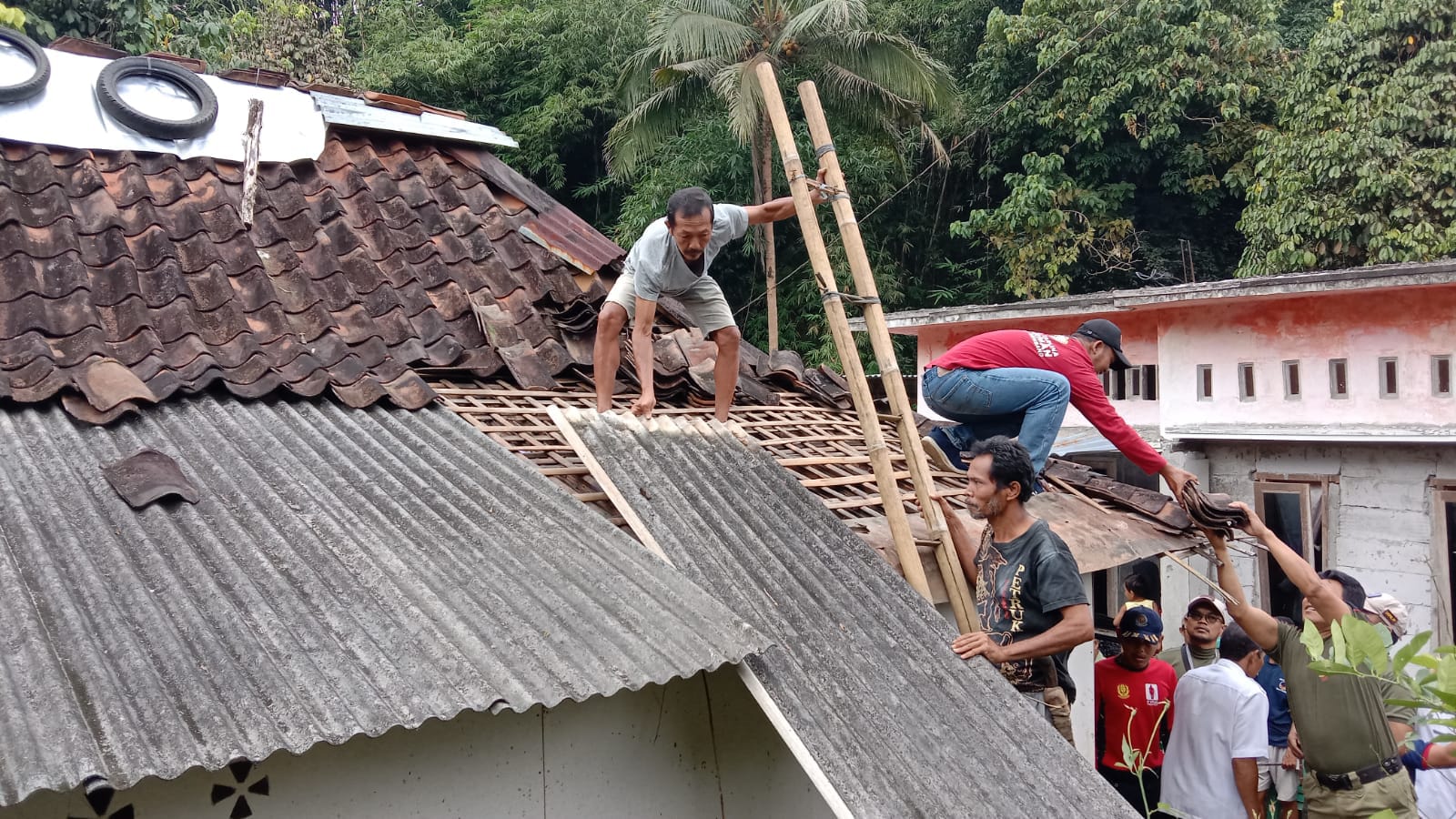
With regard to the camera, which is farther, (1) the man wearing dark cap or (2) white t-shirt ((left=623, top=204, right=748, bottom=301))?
(2) white t-shirt ((left=623, top=204, right=748, bottom=301))

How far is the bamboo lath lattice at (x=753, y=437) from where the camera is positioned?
4668mm

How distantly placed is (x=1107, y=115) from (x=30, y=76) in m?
17.8

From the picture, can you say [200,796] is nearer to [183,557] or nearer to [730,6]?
[183,557]

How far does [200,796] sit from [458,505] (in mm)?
1263

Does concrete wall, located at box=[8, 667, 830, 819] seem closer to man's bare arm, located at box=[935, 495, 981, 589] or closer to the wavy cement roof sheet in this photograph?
man's bare arm, located at box=[935, 495, 981, 589]

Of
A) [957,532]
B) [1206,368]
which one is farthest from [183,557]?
[1206,368]

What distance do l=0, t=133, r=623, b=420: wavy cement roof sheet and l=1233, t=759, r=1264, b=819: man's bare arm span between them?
392cm

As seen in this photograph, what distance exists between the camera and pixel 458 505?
3980 mm

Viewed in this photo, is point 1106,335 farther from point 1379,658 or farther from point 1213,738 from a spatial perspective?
point 1379,658

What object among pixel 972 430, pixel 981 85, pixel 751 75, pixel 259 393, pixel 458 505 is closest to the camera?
pixel 458 505

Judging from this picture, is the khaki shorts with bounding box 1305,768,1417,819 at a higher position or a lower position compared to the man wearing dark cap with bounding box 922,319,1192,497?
lower

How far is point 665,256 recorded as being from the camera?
512 centimetres

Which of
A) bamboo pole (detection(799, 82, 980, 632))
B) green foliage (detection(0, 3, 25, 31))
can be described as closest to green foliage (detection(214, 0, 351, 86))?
green foliage (detection(0, 3, 25, 31))

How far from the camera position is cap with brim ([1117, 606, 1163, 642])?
6.26 metres
